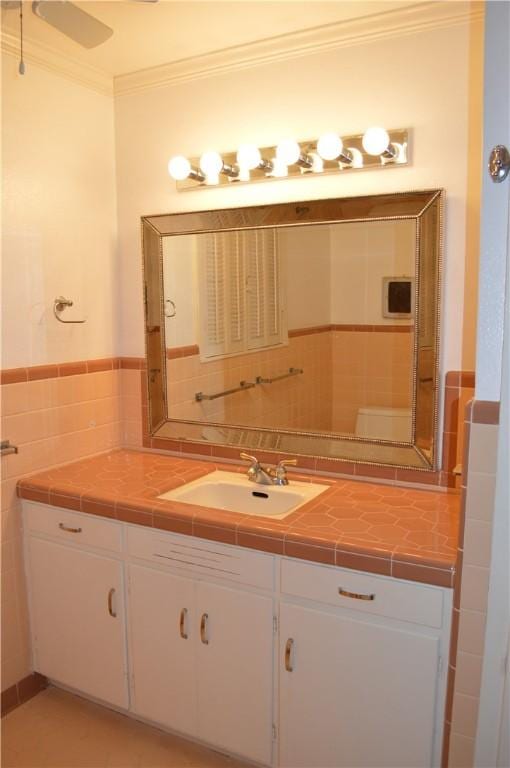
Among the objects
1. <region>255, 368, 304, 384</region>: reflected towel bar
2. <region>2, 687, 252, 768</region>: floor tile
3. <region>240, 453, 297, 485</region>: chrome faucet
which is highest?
<region>255, 368, 304, 384</region>: reflected towel bar

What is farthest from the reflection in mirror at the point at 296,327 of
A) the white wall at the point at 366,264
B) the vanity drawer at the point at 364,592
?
the vanity drawer at the point at 364,592

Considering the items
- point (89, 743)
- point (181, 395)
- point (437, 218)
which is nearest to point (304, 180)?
point (437, 218)

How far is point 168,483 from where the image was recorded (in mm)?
2260

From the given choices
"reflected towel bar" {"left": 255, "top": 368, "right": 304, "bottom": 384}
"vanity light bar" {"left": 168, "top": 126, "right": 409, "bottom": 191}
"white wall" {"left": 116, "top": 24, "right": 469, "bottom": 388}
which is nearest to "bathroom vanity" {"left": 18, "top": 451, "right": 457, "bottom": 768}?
"reflected towel bar" {"left": 255, "top": 368, "right": 304, "bottom": 384}

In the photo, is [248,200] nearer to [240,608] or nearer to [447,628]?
[240,608]

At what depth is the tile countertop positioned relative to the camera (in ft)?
5.41

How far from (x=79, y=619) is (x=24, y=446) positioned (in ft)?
2.15

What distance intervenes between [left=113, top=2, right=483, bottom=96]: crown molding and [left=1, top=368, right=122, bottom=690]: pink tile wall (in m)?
1.21

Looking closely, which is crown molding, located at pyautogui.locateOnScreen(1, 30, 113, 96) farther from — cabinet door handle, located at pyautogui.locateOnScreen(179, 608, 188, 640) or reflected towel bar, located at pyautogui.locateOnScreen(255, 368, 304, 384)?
cabinet door handle, located at pyautogui.locateOnScreen(179, 608, 188, 640)

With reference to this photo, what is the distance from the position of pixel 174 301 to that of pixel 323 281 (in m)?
0.65

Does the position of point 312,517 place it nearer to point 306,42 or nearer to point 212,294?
point 212,294

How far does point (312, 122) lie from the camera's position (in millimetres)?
2186

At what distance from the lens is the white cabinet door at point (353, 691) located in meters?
1.66

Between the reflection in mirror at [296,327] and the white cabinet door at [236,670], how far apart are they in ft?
2.27
